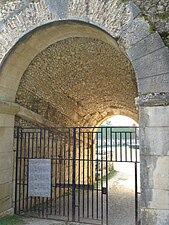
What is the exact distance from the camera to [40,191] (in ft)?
17.1

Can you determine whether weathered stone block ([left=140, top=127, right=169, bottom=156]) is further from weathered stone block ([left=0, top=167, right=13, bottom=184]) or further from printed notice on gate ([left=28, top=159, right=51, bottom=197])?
weathered stone block ([left=0, top=167, right=13, bottom=184])

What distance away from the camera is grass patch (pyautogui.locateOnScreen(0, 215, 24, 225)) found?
4.67 meters

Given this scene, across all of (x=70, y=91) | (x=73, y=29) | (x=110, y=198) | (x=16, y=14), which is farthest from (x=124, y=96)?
(x=16, y=14)

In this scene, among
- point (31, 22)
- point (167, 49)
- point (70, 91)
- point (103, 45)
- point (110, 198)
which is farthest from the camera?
point (110, 198)

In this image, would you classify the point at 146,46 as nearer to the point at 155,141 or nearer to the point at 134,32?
the point at 134,32

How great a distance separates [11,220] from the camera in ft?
15.9

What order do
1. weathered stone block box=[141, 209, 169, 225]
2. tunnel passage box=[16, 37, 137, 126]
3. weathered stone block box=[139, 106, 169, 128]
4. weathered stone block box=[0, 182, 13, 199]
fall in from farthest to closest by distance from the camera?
tunnel passage box=[16, 37, 137, 126] → weathered stone block box=[0, 182, 13, 199] → weathered stone block box=[139, 106, 169, 128] → weathered stone block box=[141, 209, 169, 225]

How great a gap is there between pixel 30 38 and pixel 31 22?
302mm

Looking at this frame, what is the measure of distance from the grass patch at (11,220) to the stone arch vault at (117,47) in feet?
0.58

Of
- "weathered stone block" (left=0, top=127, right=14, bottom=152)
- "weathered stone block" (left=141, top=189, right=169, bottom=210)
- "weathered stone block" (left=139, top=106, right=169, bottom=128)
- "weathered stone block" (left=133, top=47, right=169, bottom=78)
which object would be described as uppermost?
"weathered stone block" (left=133, top=47, right=169, bottom=78)

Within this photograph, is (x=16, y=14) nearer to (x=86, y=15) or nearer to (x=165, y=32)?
(x=86, y=15)

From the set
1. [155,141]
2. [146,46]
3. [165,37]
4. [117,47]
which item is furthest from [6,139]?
[165,37]

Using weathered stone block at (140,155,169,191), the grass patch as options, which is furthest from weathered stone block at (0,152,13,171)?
weathered stone block at (140,155,169,191)

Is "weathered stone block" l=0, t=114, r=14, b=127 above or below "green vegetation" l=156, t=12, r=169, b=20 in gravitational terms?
below
